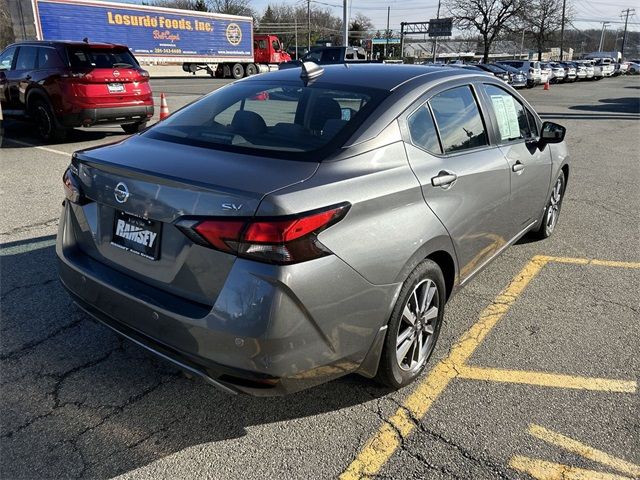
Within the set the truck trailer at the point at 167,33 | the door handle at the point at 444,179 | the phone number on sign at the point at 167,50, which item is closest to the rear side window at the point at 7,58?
the door handle at the point at 444,179

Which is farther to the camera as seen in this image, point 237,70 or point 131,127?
point 237,70

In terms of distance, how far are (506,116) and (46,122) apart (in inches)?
336

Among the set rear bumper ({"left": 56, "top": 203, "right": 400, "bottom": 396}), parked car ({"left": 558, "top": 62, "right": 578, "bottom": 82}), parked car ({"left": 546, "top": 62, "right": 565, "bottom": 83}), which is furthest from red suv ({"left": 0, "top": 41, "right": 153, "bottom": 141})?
parked car ({"left": 558, "top": 62, "right": 578, "bottom": 82})

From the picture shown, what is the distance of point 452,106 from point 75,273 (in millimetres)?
2352

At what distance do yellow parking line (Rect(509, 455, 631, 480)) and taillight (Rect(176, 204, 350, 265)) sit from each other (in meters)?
1.32

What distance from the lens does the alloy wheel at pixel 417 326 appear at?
8.94 ft

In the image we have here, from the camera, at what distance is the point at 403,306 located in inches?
101

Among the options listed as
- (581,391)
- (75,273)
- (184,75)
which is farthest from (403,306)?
(184,75)

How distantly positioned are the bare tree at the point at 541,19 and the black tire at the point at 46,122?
51072 millimetres

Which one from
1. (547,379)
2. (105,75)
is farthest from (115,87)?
(547,379)

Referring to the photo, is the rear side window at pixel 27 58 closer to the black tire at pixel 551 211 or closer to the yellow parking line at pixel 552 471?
the black tire at pixel 551 211

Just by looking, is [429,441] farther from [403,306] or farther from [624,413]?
[624,413]

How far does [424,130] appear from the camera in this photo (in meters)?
2.89

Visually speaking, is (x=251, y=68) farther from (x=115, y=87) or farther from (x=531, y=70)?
(x=115, y=87)
